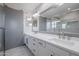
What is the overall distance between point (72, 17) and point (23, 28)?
3.14 metres

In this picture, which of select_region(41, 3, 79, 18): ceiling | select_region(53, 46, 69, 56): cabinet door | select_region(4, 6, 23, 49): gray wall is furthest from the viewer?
select_region(4, 6, 23, 49): gray wall

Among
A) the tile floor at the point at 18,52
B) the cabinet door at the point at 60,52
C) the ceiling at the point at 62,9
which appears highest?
the ceiling at the point at 62,9

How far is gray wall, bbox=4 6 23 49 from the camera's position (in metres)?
3.44

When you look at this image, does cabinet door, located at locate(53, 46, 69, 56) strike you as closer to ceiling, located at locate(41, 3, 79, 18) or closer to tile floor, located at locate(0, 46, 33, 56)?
ceiling, located at locate(41, 3, 79, 18)

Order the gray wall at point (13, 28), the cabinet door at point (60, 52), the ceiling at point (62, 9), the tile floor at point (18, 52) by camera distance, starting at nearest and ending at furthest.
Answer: the cabinet door at point (60, 52), the ceiling at point (62, 9), the tile floor at point (18, 52), the gray wall at point (13, 28)

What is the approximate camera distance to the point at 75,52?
0.79 m

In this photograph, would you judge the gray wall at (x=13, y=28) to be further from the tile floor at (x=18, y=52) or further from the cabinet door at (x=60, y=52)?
the cabinet door at (x=60, y=52)

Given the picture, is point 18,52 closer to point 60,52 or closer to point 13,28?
point 13,28

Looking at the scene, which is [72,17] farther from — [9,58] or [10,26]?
[10,26]

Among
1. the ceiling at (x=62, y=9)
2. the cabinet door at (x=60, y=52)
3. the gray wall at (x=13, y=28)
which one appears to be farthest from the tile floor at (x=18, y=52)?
the cabinet door at (x=60, y=52)

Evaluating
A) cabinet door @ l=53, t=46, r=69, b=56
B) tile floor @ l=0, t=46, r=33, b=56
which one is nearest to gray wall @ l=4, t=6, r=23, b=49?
tile floor @ l=0, t=46, r=33, b=56

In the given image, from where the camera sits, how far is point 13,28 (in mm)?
3703

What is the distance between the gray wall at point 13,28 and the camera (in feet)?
11.3

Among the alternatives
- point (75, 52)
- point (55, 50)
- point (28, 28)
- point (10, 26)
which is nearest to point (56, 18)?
point (55, 50)
